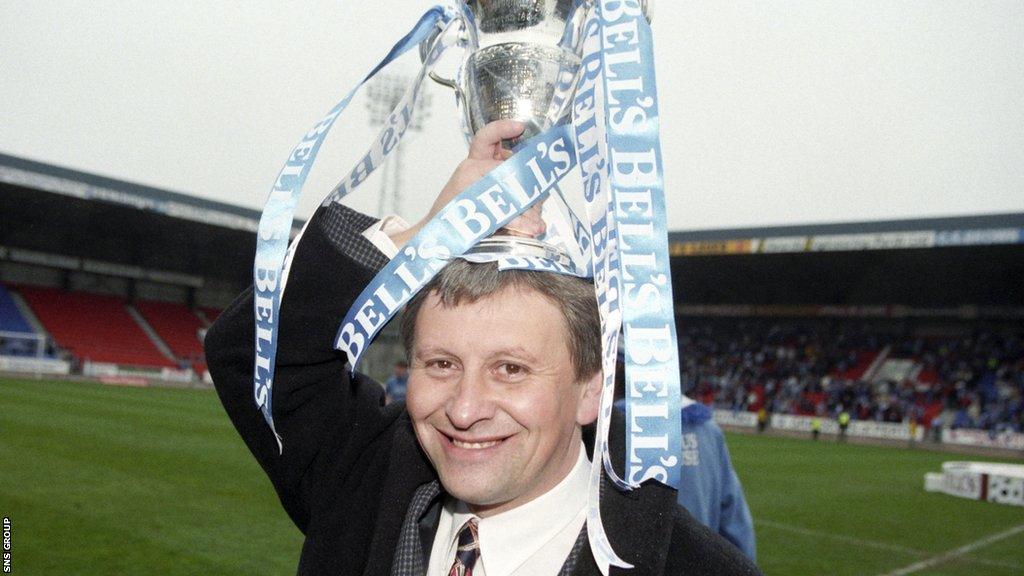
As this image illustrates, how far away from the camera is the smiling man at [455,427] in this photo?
1466 millimetres

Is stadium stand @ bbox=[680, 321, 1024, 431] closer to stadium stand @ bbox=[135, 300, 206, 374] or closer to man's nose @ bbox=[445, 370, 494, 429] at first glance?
stadium stand @ bbox=[135, 300, 206, 374]

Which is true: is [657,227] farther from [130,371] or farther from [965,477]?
[130,371]

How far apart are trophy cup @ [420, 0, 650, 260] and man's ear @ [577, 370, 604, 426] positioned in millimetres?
490

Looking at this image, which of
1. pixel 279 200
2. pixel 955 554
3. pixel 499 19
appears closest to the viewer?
pixel 279 200

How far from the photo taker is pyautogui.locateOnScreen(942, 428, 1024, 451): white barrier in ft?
75.8

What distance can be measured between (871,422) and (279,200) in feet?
91.0

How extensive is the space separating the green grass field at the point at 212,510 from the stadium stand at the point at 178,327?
17711 mm

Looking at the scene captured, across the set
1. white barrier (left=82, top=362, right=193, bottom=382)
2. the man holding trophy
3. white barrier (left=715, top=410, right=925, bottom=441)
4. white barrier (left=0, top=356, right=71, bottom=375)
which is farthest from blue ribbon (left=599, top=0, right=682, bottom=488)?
white barrier (left=82, top=362, right=193, bottom=382)

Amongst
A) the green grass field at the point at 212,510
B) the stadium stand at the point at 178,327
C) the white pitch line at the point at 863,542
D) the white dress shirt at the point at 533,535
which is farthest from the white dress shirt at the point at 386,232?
the stadium stand at the point at 178,327

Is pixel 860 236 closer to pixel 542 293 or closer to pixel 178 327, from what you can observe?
pixel 178 327

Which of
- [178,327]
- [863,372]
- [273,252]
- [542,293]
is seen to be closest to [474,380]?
[542,293]

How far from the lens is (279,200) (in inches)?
61.8

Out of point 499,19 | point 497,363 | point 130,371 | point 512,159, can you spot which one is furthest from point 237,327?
point 130,371

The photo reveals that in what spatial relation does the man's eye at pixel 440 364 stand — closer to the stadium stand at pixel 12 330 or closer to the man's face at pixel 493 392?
the man's face at pixel 493 392
